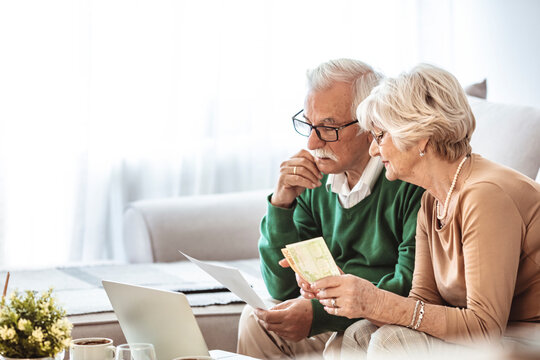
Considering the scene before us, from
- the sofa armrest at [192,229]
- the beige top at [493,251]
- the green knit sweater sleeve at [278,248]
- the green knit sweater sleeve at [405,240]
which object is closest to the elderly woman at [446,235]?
the beige top at [493,251]

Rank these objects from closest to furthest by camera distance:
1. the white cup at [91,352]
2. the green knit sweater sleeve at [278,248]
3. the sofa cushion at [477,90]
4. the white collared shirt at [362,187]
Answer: the white cup at [91,352] → the white collared shirt at [362,187] → the green knit sweater sleeve at [278,248] → the sofa cushion at [477,90]

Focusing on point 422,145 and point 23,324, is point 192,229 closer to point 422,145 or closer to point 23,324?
point 422,145

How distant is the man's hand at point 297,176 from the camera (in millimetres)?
1974

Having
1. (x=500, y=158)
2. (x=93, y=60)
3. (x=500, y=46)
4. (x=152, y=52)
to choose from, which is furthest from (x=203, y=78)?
(x=500, y=158)

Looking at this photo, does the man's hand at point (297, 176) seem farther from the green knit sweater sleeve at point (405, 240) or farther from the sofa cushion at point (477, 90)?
the sofa cushion at point (477, 90)

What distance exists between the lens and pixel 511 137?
2.14 meters

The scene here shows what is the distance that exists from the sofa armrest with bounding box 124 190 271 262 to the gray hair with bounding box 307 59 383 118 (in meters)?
1.04

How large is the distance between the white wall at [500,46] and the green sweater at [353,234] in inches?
54.4

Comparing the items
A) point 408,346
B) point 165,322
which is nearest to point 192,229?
→ point 165,322

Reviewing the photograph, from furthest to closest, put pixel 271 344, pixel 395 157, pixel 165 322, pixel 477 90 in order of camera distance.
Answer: pixel 477 90
pixel 271 344
pixel 395 157
pixel 165 322

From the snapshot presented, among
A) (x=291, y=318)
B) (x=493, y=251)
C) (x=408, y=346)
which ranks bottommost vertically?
(x=291, y=318)

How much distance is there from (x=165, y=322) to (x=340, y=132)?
71cm

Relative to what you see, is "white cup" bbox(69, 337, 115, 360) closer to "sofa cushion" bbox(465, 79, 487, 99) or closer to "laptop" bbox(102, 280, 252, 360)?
"laptop" bbox(102, 280, 252, 360)

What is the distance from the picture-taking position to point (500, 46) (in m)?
3.27
